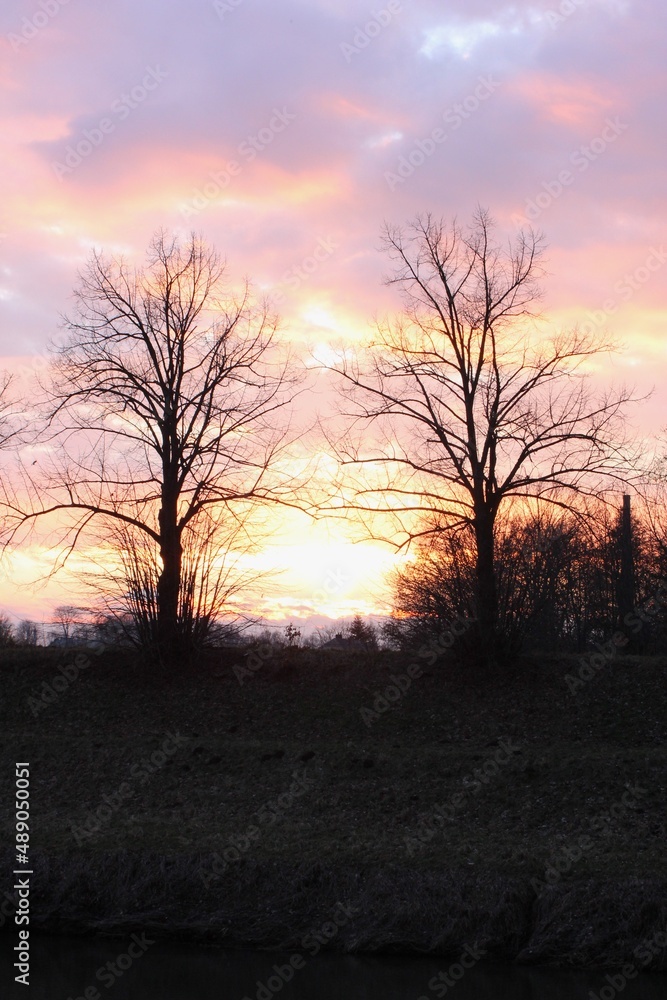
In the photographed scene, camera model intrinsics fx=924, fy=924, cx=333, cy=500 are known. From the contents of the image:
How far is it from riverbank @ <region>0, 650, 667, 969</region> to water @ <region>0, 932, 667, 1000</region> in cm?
28

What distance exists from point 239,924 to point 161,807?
3.60m

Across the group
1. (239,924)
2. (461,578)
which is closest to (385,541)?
(461,578)

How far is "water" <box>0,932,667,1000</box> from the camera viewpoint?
36.7 ft

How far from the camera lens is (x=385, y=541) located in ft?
72.5

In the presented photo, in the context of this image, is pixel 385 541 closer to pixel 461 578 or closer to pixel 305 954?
pixel 461 578

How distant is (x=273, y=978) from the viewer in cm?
1179

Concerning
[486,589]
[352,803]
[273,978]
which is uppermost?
[486,589]

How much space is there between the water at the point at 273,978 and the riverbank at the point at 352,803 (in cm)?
28

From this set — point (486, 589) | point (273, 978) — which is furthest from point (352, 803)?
point (486, 589)

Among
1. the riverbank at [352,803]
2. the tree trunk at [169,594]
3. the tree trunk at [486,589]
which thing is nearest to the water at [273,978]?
the riverbank at [352,803]

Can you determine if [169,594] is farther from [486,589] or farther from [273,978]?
[273,978]

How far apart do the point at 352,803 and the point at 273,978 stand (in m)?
4.09

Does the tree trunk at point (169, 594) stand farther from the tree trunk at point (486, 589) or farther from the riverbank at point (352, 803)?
the tree trunk at point (486, 589)

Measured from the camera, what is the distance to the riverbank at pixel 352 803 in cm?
1243
